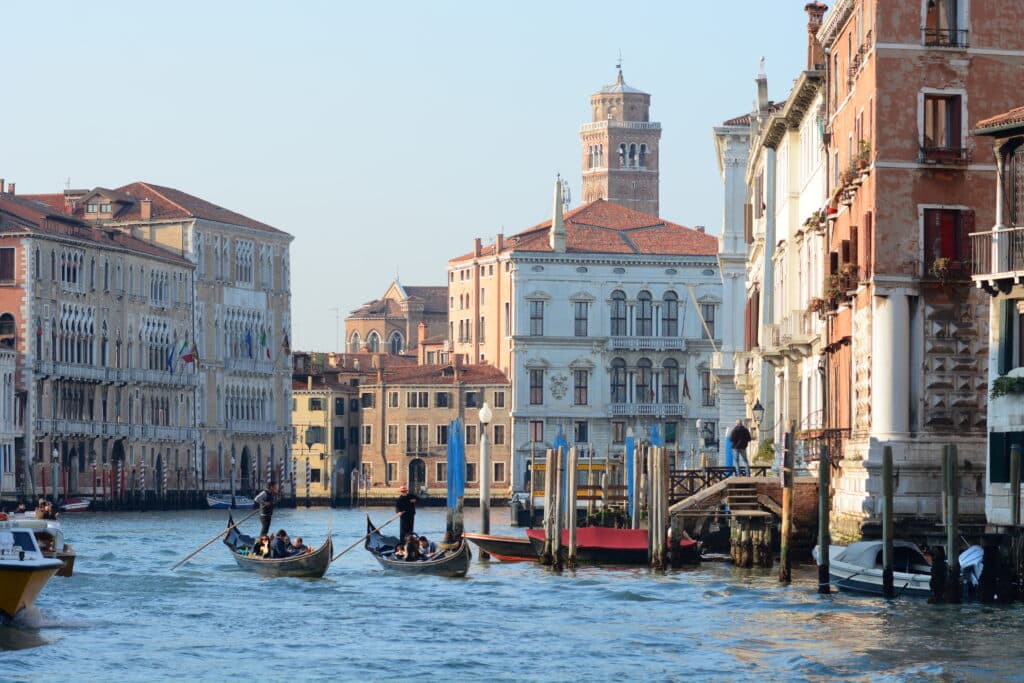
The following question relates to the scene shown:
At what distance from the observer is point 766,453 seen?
48750 mm

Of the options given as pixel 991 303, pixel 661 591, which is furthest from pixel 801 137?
pixel 991 303

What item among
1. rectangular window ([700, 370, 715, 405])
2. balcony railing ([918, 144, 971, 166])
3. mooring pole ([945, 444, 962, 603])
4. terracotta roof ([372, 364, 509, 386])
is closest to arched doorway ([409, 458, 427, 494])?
terracotta roof ([372, 364, 509, 386])

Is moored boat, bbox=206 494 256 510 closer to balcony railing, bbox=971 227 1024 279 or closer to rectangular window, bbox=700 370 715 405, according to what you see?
rectangular window, bbox=700 370 715 405

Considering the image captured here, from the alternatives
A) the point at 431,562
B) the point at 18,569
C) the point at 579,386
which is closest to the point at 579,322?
the point at 579,386

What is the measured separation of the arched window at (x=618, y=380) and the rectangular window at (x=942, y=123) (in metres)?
67.9

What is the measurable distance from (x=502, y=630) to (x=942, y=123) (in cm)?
985

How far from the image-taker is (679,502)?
1716 inches

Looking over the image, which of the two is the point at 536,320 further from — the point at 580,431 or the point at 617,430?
the point at 617,430

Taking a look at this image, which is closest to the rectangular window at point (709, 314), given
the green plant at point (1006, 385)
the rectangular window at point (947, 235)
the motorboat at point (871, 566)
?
the rectangular window at point (947, 235)

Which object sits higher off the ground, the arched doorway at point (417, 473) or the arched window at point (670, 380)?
the arched window at point (670, 380)

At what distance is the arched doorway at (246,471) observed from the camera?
11175 cm

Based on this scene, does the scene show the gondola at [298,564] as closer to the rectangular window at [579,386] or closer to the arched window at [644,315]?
the rectangular window at [579,386]

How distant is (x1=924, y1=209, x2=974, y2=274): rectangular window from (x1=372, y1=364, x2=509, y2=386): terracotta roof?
2859 inches

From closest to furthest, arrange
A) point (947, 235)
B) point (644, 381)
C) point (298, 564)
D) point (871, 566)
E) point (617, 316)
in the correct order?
point (871, 566), point (947, 235), point (298, 564), point (644, 381), point (617, 316)
